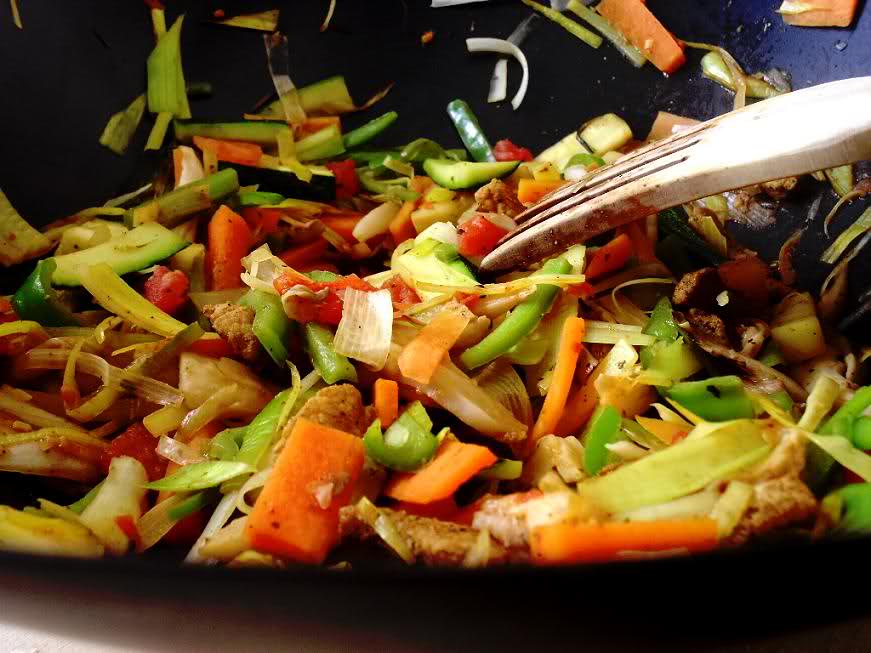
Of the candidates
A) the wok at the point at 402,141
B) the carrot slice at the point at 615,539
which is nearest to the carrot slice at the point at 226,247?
the wok at the point at 402,141

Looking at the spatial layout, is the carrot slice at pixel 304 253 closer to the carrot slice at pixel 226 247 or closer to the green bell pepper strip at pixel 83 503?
the carrot slice at pixel 226 247

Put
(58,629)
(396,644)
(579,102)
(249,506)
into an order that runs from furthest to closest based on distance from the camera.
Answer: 1. (579,102)
2. (249,506)
3. (58,629)
4. (396,644)

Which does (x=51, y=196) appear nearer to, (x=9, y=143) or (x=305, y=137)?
(x=9, y=143)

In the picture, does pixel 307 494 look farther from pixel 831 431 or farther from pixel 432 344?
pixel 831 431

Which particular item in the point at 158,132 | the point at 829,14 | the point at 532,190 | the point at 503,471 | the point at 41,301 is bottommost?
the point at 503,471

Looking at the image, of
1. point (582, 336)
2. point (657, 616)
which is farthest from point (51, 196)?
point (657, 616)

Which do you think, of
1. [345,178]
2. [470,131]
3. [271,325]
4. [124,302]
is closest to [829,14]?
[470,131]
